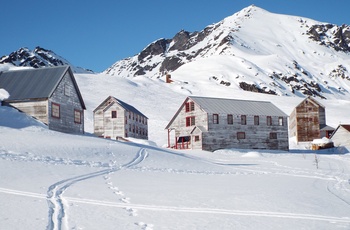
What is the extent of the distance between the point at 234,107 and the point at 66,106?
79.0 ft

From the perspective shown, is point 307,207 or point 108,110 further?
point 108,110

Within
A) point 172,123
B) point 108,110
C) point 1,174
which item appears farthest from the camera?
point 108,110

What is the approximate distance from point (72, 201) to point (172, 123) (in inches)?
1805

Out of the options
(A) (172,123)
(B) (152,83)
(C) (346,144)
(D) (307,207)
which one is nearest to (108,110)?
(A) (172,123)

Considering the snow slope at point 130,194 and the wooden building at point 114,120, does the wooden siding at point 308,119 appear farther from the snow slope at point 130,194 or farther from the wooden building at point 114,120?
the snow slope at point 130,194

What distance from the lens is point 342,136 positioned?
2598 inches

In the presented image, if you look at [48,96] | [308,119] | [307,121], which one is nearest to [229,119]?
[48,96]

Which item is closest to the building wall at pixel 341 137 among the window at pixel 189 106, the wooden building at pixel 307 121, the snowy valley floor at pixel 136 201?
the wooden building at pixel 307 121

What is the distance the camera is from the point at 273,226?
9.91m

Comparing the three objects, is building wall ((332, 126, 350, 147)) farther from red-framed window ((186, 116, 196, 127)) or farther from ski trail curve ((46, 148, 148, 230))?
ski trail curve ((46, 148, 148, 230))

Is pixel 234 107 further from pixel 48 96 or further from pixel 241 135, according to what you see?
pixel 48 96

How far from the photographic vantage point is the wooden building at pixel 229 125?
5206 cm

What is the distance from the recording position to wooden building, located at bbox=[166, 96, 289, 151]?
5206 cm

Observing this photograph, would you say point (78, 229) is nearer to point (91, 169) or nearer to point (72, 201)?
point (72, 201)
